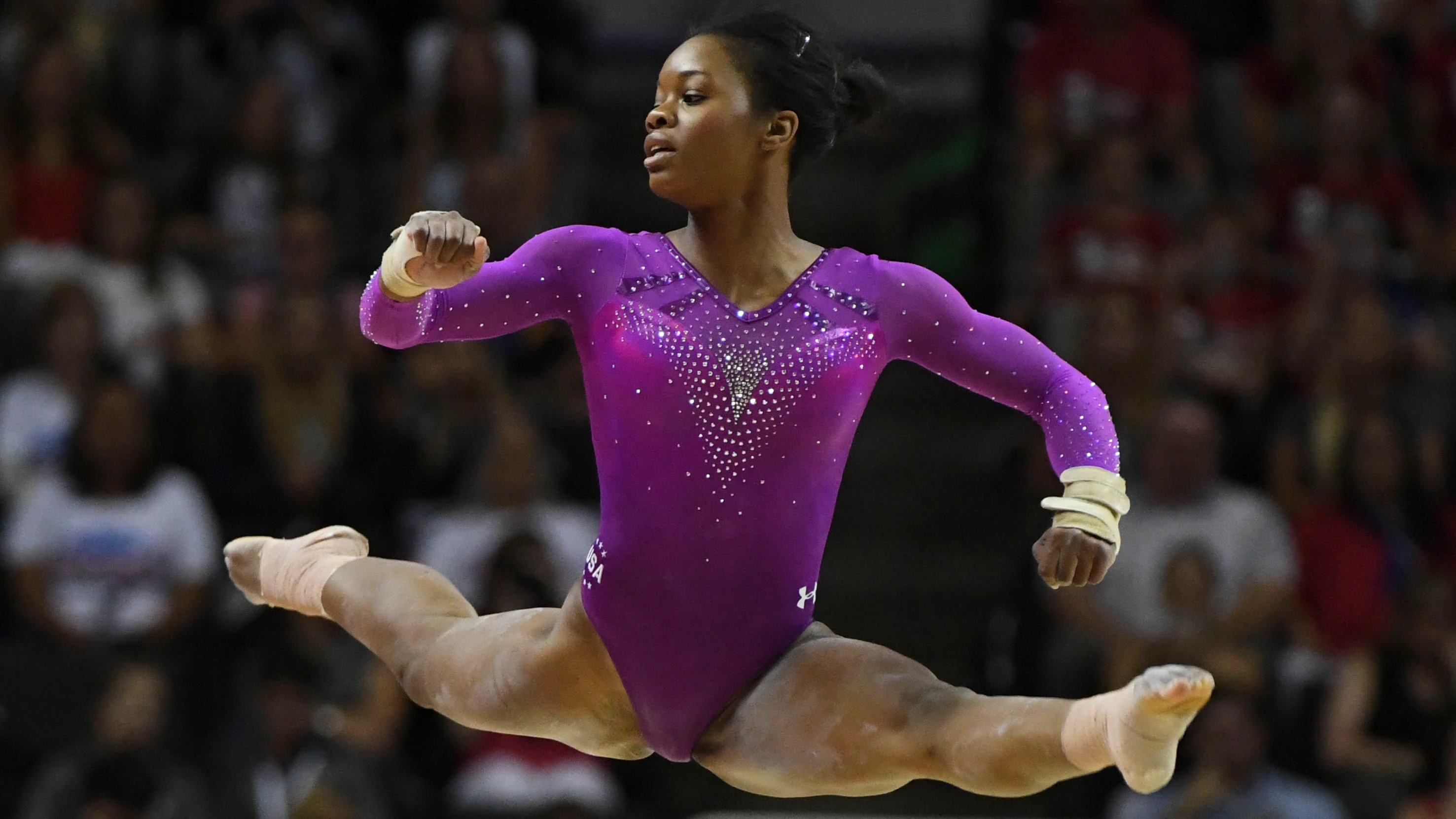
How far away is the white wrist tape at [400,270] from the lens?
9.61 feet

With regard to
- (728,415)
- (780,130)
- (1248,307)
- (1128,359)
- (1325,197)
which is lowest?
(728,415)

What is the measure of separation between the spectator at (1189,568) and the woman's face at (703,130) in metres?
3.15

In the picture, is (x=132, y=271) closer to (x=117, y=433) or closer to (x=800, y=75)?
(x=117, y=433)

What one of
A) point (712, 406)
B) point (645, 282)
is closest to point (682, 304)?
point (645, 282)

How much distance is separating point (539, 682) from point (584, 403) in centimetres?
336

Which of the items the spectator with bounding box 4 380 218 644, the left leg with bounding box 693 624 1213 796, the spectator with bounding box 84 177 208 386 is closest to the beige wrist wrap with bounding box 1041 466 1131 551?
the left leg with bounding box 693 624 1213 796

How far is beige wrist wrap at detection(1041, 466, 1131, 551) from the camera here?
2867 millimetres

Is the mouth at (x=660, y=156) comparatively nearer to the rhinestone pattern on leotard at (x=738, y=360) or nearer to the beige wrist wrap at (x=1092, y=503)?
the rhinestone pattern on leotard at (x=738, y=360)

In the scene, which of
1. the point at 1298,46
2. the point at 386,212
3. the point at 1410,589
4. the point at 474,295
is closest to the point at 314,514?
the point at 386,212

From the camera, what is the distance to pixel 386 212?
7.18 m

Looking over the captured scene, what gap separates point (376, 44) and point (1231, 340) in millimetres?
3521

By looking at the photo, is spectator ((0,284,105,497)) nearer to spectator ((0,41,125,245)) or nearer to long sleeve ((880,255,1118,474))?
spectator ((0,41,125,245))

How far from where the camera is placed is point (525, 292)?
124 inches

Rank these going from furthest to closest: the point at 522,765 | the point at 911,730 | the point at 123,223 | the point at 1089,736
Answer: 1. the point at 123,223
2. the point at 522,765
3. the point at 911,730
4. the point at 1089,736
